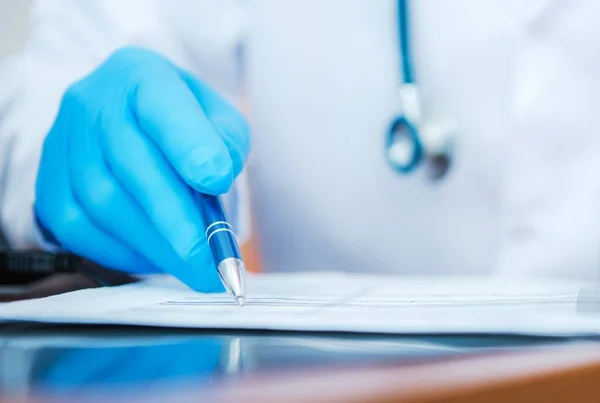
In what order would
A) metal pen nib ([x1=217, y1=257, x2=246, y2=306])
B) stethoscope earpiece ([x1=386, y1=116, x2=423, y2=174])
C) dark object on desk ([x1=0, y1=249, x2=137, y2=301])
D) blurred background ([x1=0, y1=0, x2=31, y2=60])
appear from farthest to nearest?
blurred background ([x1=0, y1=0, x2=31, y2=60])
stethoscope earpiece ([x1=386, y1=116, x2=423, y2=174])
dark object on desk ([x1=0, y1=249, x2=137, y2=301])
metal pen nib ([x1=217, y1=257, x2=246, y2=306])

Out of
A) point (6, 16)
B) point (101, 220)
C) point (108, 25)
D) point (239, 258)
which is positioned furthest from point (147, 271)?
point (6, 16)

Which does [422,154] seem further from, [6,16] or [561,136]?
[6,16]

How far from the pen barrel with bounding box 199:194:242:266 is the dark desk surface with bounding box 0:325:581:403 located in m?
0.08

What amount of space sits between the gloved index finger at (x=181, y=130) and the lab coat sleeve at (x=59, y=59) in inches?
6.9

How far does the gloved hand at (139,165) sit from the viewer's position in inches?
14.2

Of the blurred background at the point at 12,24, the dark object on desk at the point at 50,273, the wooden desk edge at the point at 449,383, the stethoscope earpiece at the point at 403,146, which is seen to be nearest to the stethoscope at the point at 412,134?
the stethoscope earpiece at the point at 403,146

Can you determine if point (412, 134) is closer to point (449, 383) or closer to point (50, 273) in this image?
point (50, 273)

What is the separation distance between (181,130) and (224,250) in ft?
0.35

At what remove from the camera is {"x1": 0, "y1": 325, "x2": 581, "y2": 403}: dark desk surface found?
13 cm

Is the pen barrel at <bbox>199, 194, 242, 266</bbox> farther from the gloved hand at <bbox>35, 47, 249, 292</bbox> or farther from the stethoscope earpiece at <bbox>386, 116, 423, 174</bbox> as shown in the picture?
the stethoscope earpiece at <bbox>386, 116, 423, 174</bbox>

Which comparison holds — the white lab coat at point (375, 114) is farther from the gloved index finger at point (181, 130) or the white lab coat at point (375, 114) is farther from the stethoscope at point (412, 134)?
the gloved index finger at point (181, 130)

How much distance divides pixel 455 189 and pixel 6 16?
0.83 meters

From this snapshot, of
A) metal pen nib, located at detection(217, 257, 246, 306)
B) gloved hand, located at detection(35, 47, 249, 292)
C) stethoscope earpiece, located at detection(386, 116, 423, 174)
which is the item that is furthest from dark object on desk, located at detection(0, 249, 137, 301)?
stethoscope earpiece, located at detection(386, 116, 423, 174)

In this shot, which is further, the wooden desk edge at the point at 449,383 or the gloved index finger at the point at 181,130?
the gloved index finger at the point at 181,130
